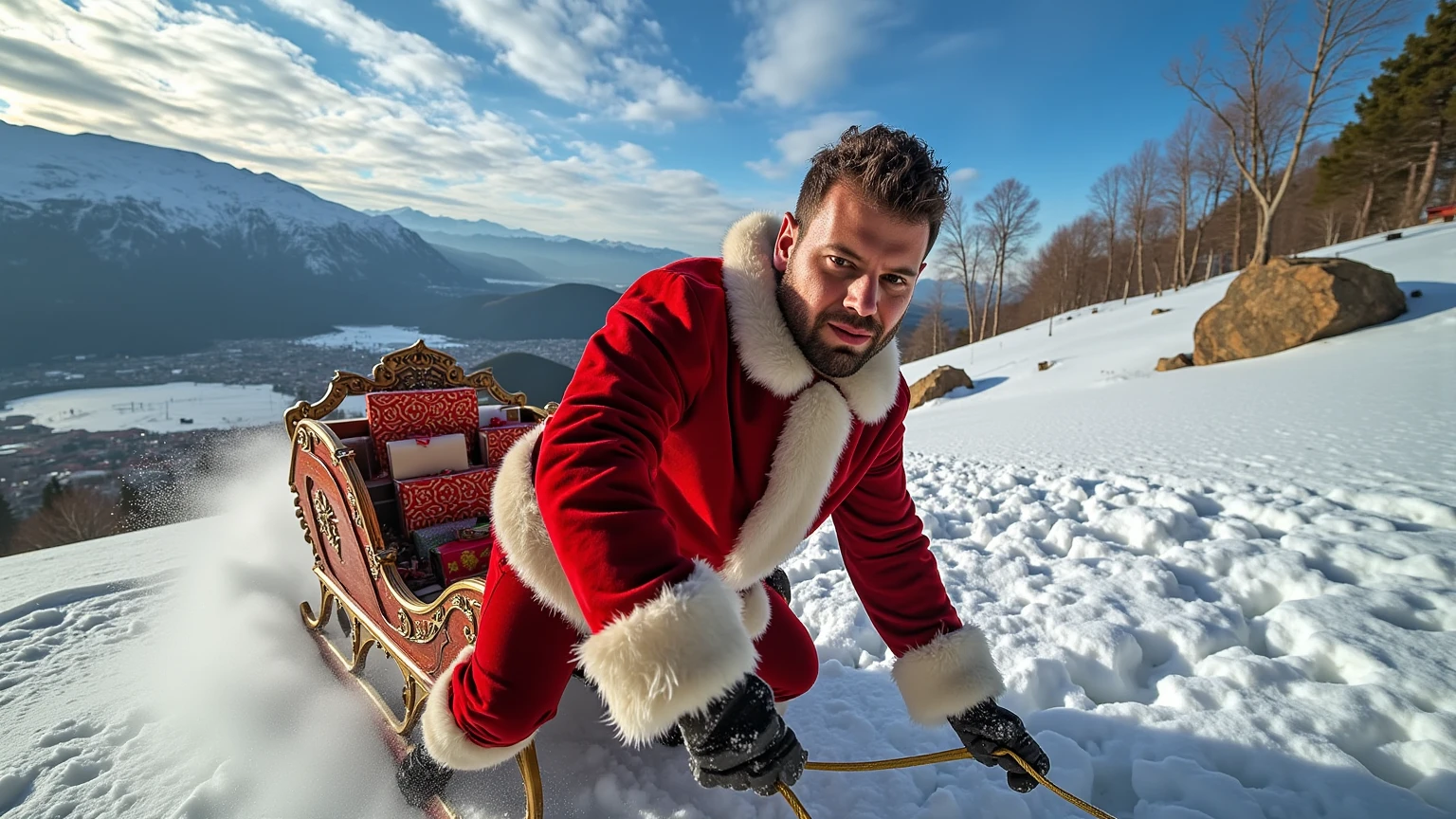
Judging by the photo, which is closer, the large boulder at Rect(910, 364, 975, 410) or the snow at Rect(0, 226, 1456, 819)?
the snow at Rect(0, 226, 1456, 819)

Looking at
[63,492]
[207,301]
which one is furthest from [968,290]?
[207,301]

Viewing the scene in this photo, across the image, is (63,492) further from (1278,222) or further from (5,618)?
(1278,222)

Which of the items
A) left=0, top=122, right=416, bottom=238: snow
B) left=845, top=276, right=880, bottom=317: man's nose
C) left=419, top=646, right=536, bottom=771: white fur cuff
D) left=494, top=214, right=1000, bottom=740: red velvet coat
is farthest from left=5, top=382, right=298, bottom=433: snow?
left=0, top=122, right=416, bottom=238: snow

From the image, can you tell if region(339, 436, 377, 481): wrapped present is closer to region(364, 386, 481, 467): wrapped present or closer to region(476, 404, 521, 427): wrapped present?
region(364, 386, 481, 467): wrapped present

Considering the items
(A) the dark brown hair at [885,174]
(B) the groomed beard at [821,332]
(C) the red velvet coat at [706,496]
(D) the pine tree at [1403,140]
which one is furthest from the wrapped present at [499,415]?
(D) the pine tree at [1403,140]

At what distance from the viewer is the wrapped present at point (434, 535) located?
296 cm

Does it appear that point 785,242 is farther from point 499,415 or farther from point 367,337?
point 367,337

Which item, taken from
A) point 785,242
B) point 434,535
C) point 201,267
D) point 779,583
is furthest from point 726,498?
point 201,267

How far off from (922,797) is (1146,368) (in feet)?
46.3

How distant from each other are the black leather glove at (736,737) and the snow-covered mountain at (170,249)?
60.9 m

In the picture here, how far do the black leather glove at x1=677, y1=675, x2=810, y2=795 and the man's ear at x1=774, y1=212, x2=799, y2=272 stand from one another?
960 millimetres

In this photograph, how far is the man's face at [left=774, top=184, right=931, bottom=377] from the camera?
1142mm

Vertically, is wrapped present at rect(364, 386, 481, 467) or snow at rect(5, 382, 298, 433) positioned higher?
wrapped present at rect(364, 386, 481, 467)

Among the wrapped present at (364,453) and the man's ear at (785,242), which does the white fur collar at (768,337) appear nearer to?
the man's ear at (785,242)
